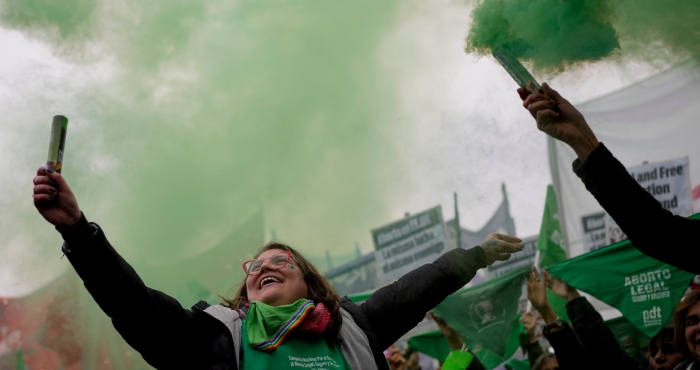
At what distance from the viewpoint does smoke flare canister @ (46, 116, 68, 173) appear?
2055 mm

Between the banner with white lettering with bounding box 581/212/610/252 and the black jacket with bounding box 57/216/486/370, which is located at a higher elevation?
the banner with white lettering with bounding box 581/212/610/252

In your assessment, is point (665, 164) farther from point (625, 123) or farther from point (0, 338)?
point (0, 338)

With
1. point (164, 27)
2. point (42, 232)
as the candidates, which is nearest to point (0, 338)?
point (42, 232)

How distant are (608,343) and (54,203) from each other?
2.97 m

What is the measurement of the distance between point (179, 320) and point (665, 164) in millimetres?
5151

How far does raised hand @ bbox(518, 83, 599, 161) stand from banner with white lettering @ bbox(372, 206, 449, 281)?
208 inches

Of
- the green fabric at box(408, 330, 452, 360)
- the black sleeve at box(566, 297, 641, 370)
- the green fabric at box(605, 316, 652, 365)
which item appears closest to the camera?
the black sleeve at box(566, 297, 641, 370)

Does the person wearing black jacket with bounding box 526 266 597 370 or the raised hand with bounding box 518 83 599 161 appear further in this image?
the person wearing black jacket with bounding box 526 266 597 370

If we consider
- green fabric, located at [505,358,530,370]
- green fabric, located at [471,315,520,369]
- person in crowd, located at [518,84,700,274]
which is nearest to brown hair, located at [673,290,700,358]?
person in crowd, located at [518,84,700,274]

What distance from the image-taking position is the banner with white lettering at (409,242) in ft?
25.5

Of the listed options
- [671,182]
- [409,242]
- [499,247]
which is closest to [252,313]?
[499,247]

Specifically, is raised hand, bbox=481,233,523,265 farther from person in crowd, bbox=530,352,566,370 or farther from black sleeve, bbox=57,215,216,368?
person in crowd, bbox=530,352,566,370

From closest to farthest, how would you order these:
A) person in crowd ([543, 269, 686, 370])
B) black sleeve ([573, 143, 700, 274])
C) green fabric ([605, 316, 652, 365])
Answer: black sleeve ([573, 143, 700, 274]), person in crowd ([543, 269, 686, 370]), green fabric ([605, 316, 652, 365])

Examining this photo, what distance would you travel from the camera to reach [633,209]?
2.19m
